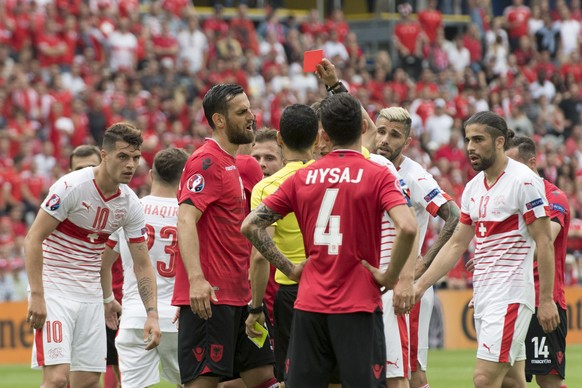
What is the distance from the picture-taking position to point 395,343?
9297 mm

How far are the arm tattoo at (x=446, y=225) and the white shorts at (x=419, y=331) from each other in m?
0.38

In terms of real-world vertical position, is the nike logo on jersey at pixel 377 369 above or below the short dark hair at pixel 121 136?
below

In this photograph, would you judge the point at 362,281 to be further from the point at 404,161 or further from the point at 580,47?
the point at 580,47

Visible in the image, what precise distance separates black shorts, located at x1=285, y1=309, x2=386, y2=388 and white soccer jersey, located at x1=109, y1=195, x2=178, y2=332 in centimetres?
314

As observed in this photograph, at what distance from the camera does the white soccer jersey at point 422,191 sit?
33.1 feet

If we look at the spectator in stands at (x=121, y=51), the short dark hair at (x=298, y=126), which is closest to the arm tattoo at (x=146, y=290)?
the short dark hair at (x=298, y=126)

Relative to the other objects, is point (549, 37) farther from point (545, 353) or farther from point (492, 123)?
point (492, 123)

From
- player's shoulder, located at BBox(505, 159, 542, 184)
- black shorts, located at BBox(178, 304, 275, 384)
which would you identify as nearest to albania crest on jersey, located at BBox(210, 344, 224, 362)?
black shorts, located at BBox(178, 304, 275, 384)

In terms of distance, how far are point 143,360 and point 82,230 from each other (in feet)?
5.04

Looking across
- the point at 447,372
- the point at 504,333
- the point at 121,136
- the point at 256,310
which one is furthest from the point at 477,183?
the point at 447,372

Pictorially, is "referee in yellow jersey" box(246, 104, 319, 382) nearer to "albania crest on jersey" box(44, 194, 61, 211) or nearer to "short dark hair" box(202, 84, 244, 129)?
"short dark hair" box(202, 84, 244, 129)

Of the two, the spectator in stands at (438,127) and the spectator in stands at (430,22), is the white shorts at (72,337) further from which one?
the spectator in stands at (430,22)

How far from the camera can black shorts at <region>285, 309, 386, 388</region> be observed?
288 inches

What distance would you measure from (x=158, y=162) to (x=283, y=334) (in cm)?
239
